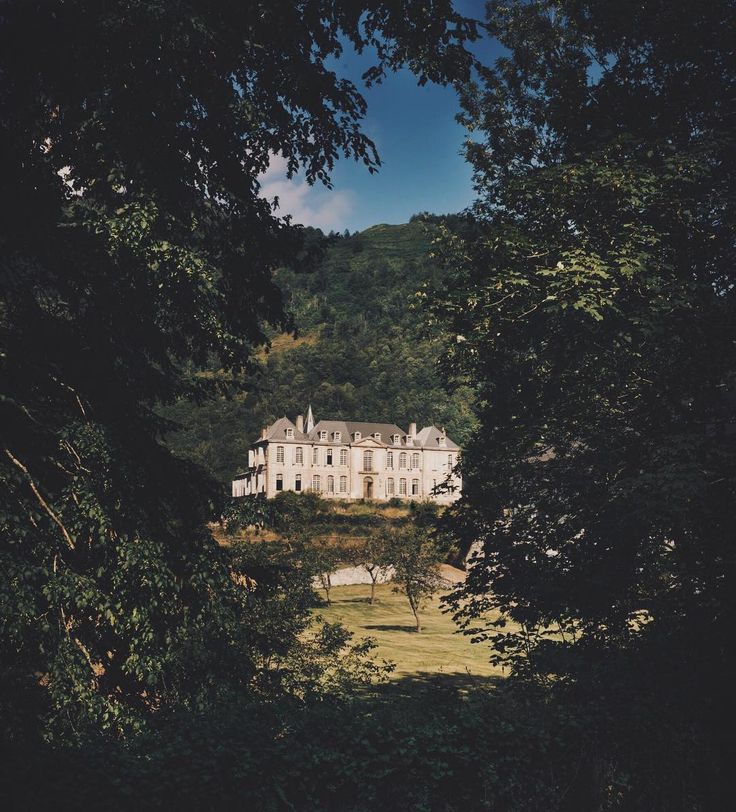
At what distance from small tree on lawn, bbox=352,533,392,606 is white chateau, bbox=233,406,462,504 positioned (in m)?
28.1

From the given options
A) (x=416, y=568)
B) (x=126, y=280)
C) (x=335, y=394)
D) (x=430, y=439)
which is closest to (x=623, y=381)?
(x=126, y=280)

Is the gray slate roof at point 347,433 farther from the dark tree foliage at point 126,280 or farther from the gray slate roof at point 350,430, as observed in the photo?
the dark tree foliage at point 126,280

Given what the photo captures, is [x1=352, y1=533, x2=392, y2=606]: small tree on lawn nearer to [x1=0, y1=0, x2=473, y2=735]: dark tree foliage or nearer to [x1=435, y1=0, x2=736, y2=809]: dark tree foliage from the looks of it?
[x1=435, y1=0, x2=736, y2=809]: dark tree foliage

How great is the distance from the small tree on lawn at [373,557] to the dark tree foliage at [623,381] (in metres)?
34.5

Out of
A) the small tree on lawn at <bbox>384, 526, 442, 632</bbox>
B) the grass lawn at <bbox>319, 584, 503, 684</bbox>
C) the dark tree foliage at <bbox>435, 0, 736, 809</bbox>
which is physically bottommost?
the grass lawn at <bbox>319, 584, 503, 684</bbox>

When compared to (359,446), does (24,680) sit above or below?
below

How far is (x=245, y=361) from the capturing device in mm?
11297

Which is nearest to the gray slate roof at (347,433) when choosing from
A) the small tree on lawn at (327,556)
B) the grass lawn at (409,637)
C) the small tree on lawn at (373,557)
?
the small tree on lawn at (327,556)

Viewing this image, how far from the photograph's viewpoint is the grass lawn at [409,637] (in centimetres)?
2810

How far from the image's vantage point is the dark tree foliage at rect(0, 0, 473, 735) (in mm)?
7703

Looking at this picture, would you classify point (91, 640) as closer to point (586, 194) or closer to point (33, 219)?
point (33, 219)

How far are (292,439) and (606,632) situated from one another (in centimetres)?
7243

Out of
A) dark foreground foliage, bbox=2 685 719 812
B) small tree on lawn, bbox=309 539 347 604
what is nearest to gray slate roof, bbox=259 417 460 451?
small tree on lawn, bbox=309 539 347 604

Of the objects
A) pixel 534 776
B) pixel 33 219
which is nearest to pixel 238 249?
pixel 33 219
